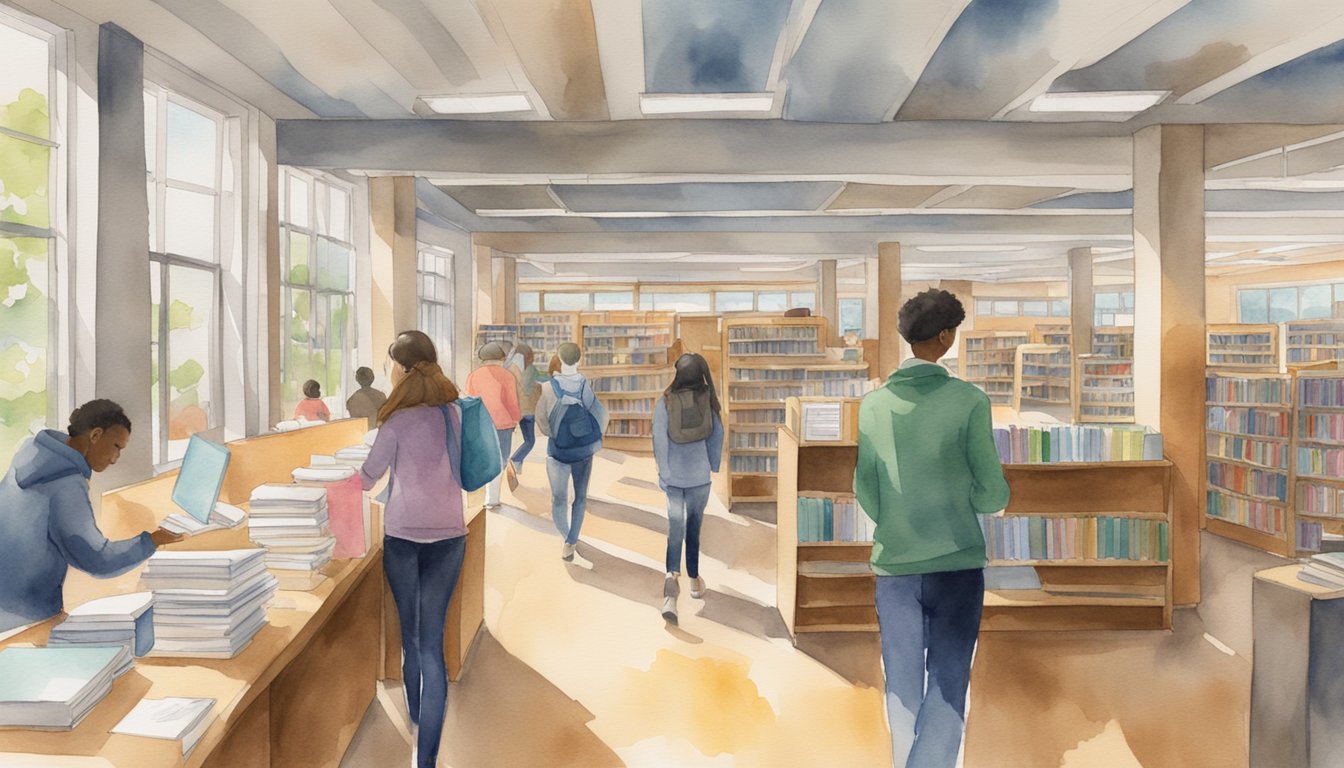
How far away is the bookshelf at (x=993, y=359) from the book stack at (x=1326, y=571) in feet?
47.8

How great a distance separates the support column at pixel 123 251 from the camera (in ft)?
12.8

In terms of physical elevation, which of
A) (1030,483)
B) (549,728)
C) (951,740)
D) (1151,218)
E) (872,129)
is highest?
(872,129)

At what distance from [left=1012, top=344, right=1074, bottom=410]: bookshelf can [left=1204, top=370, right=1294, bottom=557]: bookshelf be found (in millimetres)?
8716

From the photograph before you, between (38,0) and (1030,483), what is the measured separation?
Answer: 569cm

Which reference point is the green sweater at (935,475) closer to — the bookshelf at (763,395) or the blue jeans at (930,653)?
the blue jeans at (930,653)

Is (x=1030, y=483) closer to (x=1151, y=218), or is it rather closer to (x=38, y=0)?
(x=1151, y=218)

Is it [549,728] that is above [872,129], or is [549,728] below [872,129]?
below

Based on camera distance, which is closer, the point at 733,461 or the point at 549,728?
the point at 549,728

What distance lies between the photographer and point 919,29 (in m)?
3.81

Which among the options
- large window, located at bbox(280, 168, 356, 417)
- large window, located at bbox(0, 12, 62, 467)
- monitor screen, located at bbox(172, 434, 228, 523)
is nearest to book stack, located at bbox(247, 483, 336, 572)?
monitor screen, located at bbox(172, 434, 228, 523)

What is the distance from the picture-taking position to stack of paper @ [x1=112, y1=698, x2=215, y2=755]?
153 centimetres

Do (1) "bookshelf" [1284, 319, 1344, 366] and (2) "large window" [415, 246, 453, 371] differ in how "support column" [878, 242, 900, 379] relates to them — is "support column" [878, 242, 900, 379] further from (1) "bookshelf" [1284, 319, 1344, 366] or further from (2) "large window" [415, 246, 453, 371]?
(2) "large window" [415, 246, 453, 371]

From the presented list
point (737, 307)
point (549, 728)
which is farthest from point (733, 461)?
point (737, 307)

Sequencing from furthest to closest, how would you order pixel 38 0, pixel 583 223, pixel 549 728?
pixel 583 223 → pixel 38 0 → pixel 549 728
